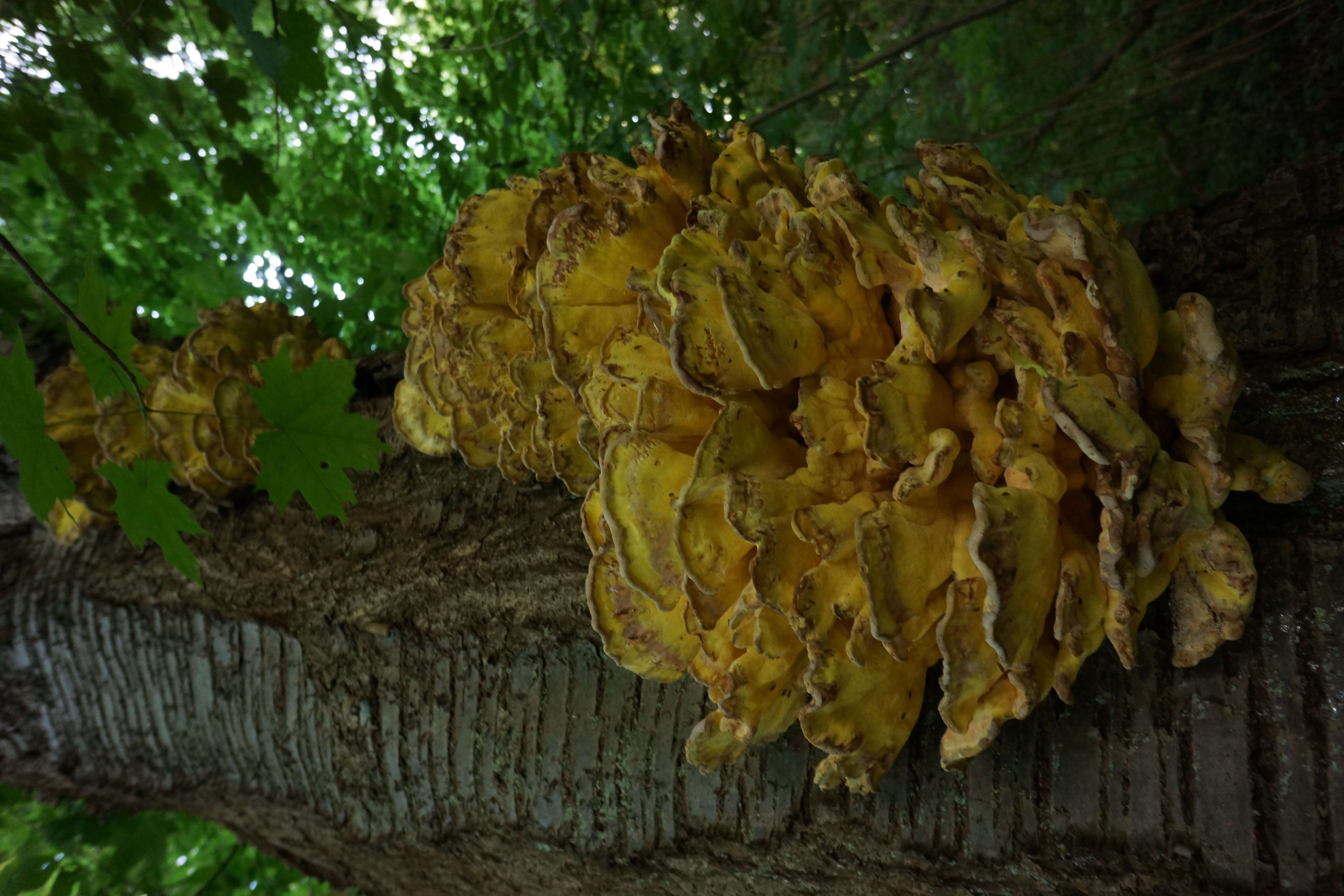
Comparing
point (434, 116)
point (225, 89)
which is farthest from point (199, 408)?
point (434, 116)

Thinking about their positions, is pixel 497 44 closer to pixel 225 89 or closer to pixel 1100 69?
pixel 225 89

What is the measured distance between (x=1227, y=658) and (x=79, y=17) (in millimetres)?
3638

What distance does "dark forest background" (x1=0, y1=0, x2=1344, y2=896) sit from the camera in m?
2.18

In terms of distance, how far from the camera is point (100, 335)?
→ 1.30 m

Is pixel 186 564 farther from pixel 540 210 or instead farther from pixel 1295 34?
pixel 1295 34

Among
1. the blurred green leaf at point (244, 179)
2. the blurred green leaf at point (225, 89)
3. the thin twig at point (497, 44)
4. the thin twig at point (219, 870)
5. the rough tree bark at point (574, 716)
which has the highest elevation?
the thin twig at point (497, 44)

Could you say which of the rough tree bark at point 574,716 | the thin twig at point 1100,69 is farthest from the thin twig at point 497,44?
the thin twig at point 1100,69

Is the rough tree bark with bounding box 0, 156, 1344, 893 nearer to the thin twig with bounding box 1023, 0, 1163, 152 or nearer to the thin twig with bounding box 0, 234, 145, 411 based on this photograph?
the thin twig with bounding box 0, 234, 145, 411

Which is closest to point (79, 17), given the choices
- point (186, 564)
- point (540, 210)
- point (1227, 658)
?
point (186, 564)

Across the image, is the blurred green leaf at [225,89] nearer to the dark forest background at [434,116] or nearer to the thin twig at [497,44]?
the dark forest background at [434,116]

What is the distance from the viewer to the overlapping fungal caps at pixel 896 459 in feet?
2.61

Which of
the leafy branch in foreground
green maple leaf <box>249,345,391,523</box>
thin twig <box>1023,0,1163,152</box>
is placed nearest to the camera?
the leafy branch in foreground

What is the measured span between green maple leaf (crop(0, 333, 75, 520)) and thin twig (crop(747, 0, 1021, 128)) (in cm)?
201

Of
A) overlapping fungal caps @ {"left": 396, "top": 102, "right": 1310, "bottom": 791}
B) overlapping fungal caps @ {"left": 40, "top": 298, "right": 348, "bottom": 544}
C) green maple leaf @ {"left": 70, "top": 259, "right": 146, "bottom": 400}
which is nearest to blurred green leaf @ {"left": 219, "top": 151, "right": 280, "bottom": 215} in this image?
overlapping fungal caps @ {"left": 40, "top": 298, "right": 348, "bottom": 544}
